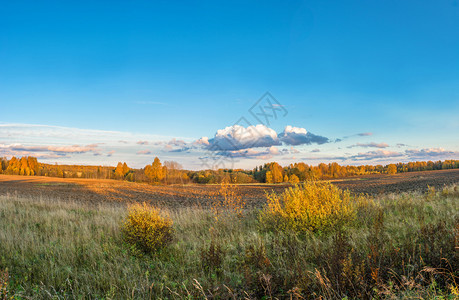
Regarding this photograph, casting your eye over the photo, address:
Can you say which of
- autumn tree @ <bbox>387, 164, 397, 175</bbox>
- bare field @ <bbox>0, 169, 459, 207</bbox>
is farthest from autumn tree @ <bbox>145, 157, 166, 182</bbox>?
autumn tree @ <bbox>387, 164, 397, 175</bbox>

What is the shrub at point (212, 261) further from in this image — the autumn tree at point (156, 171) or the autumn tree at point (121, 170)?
the autumn tree at point (121, 170)

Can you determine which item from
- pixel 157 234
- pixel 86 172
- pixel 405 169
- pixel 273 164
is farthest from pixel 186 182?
pixel 405 169

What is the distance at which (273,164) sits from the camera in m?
90.6

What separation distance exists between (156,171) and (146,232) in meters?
71.3

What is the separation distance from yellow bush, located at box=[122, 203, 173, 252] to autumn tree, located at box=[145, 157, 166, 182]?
2742 inches

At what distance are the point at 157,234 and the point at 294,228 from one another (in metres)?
3.25

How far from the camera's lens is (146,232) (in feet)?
18.9

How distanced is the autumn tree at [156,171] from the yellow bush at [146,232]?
6964 centimetres

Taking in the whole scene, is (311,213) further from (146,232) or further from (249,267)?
(146,232)

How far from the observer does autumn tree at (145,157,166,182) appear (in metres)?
73.6

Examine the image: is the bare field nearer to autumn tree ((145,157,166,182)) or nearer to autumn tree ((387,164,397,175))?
autumn tree ((145,157,166,182))

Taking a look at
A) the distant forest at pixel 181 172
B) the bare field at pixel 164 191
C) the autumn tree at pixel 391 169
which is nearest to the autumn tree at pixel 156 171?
the distant forest at pixel 181 172

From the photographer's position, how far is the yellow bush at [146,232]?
5.64 meters

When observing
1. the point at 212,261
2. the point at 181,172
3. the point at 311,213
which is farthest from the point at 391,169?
the point at 212,261
